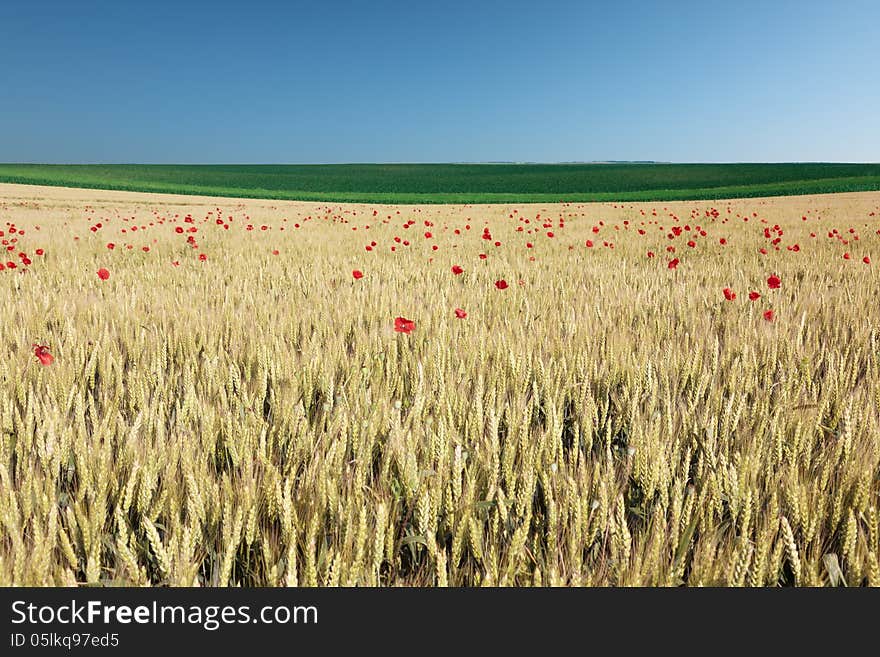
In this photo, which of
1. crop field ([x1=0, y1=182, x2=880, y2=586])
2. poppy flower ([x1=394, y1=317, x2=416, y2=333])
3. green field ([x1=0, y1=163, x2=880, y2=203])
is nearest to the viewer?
crop field ([x1=0, y1=182, x2=880, y2=586])

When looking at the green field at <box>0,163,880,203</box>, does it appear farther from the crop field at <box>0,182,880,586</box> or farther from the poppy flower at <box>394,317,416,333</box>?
the poppy flower at <box>394,317,416,333</box>

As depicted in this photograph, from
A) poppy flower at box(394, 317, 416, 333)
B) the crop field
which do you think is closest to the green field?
the crop field

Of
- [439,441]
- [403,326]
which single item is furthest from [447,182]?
[439,441]

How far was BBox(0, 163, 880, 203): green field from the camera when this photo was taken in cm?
4716

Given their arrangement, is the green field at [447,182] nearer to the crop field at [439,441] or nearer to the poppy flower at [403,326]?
the crop field at [439,441]

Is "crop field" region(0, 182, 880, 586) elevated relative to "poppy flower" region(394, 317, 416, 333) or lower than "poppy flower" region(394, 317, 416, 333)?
lower

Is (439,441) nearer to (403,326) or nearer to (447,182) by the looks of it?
(403,326)

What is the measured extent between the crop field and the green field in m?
41.4

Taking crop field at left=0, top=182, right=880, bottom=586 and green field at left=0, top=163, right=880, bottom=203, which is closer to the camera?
crop field at left=0, top=182, right=880, bottom=586

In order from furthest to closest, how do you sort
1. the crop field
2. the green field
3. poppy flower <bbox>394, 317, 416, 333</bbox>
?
1. the green field
2. poppy flower <bbox>394, 317, 416, 333</bbox>
3. the crop field

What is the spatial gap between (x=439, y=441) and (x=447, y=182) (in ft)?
210

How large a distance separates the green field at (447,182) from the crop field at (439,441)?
41392mm

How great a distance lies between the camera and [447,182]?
63062 mm

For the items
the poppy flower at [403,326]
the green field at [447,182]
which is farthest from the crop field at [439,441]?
the green field at [447,182]
